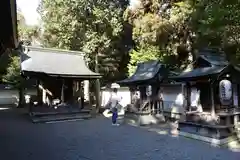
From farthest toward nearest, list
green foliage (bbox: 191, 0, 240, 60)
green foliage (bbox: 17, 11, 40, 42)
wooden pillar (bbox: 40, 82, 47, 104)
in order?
green foliage (bbox: 17, 11, 40, 42), wooden pillar (bbox: 40, 82, 47, 104), green foliage (bbox: 191, 0, 240, 60)

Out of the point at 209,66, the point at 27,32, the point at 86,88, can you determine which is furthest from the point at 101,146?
the point at 27,32

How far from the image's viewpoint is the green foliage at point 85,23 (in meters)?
19.7

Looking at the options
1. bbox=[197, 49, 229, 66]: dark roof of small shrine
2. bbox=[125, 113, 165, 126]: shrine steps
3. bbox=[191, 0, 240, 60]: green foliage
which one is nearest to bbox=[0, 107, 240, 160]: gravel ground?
bbox=[125, 113, 165, 126]: shrine steps

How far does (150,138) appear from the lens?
32.6 feet

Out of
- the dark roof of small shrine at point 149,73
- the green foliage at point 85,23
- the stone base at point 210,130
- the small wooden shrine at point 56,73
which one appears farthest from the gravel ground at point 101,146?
the green foliage at point 85,23

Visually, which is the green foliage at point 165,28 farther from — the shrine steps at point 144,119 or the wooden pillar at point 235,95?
the wooden pillar at point 235,95

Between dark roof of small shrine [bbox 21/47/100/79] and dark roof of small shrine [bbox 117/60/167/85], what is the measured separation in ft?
9.86

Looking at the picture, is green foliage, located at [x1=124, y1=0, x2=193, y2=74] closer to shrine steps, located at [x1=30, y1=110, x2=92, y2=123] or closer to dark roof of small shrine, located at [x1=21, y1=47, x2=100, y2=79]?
dark roof of small shrine, located at [x1=21, y1=47, x2=100, y2=79]

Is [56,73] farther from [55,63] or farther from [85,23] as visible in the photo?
[85,23]

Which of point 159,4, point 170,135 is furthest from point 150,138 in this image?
point 159,4

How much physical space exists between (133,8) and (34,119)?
1062cm

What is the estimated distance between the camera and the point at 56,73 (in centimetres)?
1547

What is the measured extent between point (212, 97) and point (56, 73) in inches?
370

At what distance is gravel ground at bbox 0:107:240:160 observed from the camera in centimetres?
729
